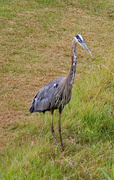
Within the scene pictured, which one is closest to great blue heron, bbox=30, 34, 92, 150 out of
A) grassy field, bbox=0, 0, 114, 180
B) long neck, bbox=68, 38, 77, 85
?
long neck, bbox=68, 38, 77, 85

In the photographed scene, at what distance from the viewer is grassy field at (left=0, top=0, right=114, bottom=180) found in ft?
9.72

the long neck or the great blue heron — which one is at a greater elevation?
the long neck

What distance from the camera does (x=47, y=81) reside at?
5.61 meters

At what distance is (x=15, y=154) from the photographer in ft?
11.1

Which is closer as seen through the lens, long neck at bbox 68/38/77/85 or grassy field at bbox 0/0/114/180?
grassy field at bbox 0/0/114/180

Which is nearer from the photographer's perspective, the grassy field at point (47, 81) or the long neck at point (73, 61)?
the grassy field at point (47, 81)

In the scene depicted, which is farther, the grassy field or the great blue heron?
the great blue heron

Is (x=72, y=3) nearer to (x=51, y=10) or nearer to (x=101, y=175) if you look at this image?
(x=51, y=10)

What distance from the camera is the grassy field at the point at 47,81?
2.96 m

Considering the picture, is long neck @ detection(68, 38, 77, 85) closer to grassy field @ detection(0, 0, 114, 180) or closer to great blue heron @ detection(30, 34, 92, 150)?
great blue heron @ detection(30, 34, 92, 150)

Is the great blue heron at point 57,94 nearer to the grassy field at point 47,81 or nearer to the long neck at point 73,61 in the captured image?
the long neck at point 73,61

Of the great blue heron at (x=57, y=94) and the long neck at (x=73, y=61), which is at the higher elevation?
the long neck at (x=73, y=61)

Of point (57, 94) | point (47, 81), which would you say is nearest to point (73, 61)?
point (57, 94)

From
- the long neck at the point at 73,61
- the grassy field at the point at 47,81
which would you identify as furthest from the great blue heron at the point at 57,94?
the grassy field at the point at 47,81
